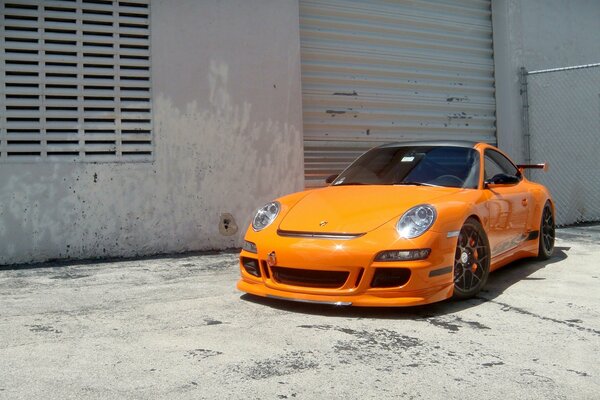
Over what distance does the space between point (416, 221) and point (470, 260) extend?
64cm

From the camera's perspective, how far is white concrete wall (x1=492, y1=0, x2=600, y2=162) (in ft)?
31.3

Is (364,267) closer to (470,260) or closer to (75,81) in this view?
(470,260)

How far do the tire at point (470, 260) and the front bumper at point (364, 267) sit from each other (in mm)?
176

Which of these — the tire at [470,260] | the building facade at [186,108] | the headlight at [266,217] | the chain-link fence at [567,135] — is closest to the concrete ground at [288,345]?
the tire at [470,260]

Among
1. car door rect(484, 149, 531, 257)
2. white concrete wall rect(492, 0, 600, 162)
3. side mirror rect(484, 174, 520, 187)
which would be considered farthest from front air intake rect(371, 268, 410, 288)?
white concrete wall rect(492, 0, 600, 162)

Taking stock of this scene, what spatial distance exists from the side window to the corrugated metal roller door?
112 inches

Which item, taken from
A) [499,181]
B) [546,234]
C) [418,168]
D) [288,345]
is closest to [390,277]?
[288,345]

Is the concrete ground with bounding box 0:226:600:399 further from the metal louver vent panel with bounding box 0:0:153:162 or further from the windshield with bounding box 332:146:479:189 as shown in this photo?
the metal louver vent panel with bounding box 0:0:153:162

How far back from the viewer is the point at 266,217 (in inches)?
177

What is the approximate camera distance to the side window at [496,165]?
5133mm

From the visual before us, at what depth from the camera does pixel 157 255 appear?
22.5 feet

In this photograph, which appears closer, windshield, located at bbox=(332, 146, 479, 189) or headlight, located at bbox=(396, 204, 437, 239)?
headlight, located at bbox=(396, 204, 437, 239)

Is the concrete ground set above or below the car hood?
below

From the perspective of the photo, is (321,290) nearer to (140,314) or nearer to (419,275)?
(419,275)
